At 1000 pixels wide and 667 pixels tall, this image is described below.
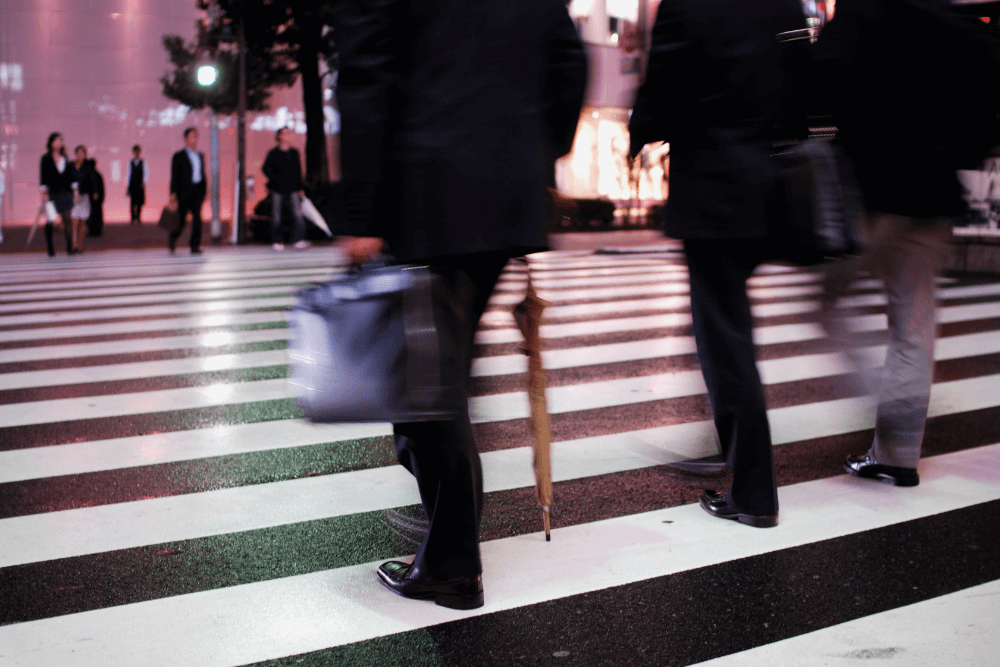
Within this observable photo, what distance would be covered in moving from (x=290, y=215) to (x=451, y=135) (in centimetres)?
1415

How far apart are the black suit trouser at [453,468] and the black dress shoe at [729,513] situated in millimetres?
1094

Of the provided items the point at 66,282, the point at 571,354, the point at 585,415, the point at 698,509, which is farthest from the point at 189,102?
the point at 698,509

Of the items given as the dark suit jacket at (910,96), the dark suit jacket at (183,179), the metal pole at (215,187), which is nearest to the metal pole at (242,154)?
the metal pole at (215,187)

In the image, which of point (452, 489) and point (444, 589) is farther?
point (444, 589)

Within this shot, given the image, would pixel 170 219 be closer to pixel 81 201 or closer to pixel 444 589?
pixel 81 201

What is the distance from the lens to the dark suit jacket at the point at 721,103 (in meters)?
2.92

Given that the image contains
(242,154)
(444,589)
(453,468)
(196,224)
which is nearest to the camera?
(453,468)

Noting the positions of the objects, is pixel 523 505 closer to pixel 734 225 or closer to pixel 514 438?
pixel 514 438

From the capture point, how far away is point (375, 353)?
7.32 feet

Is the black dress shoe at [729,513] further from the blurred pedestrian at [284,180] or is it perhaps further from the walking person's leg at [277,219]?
the walking person's leg at [277,219]

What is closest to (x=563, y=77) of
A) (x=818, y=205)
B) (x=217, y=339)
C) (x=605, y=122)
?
(x=818, y=205)

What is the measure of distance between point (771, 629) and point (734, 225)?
1.27 metres

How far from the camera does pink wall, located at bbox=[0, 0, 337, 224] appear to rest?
78.1 feet

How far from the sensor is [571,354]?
20.7 ft
